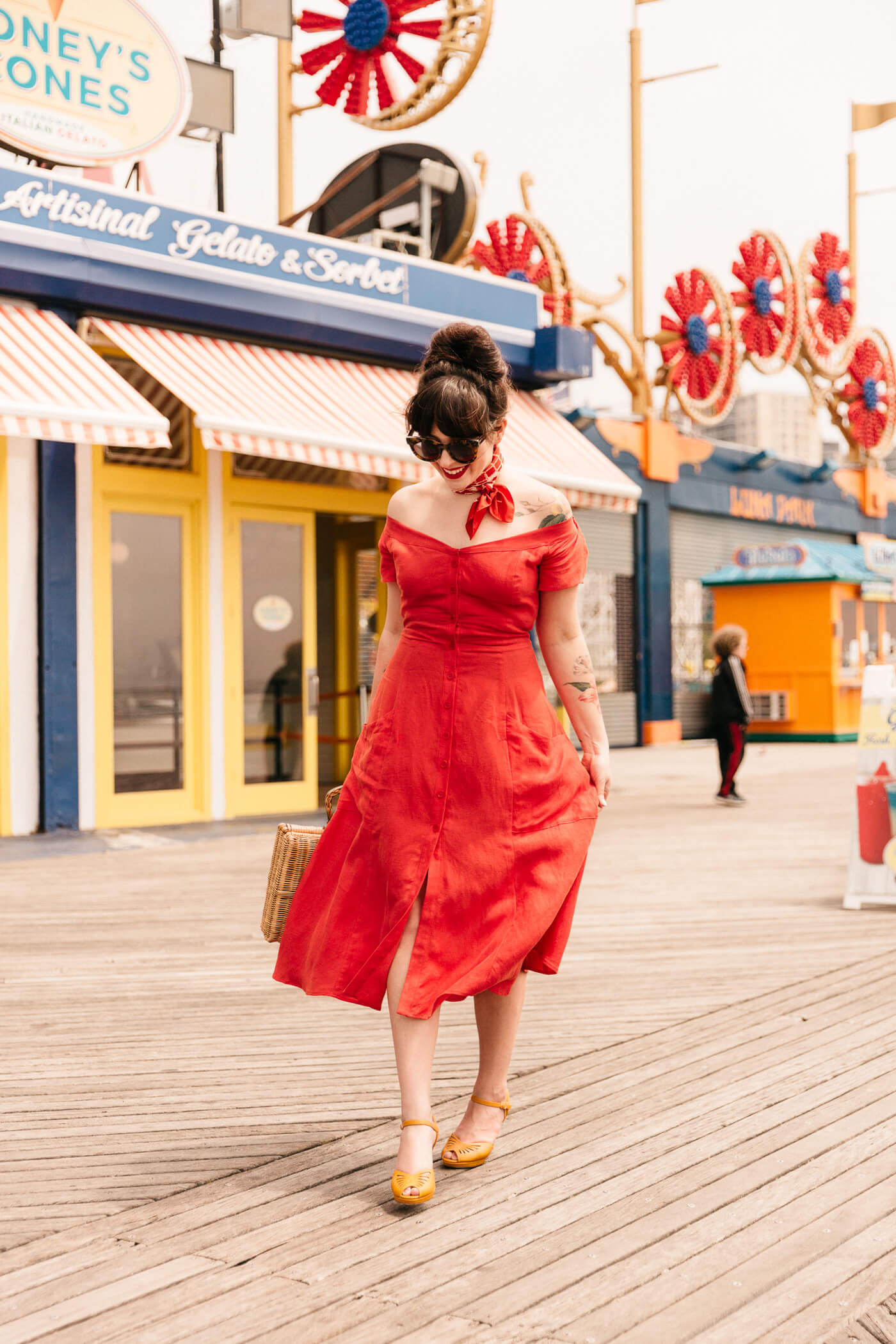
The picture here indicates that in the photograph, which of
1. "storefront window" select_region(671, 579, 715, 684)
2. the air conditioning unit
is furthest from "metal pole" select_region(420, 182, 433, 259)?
the air conditioning unit

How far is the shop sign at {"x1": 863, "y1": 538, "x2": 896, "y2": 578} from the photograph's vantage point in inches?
852

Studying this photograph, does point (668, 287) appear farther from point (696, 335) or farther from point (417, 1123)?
point (417, 1123)

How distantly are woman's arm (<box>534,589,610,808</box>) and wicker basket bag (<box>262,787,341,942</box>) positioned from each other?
23.2 inches

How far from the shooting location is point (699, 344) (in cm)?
1972

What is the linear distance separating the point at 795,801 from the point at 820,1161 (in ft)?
29.8

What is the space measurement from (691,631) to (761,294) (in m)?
5.16

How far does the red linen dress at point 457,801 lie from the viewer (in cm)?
306

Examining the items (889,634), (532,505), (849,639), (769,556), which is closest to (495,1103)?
(532,505)

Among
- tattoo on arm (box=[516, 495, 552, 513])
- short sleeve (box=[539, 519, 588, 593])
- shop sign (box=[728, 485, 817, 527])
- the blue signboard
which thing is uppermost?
the blue signboard

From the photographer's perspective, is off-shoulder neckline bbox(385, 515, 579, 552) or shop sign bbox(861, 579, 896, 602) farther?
shop sign bbox(861, 579, 896, 602)

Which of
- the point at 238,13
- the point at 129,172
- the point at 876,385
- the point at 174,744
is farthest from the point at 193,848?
the point at 876,385

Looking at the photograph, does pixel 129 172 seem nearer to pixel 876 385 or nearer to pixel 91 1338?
pixel 91 1338

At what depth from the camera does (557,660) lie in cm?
327

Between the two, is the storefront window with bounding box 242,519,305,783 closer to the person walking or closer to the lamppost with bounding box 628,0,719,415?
the person walking
